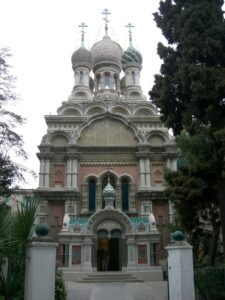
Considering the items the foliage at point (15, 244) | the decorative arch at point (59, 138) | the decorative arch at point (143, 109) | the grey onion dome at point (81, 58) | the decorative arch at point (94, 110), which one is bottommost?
the foliage at point (15, 244)

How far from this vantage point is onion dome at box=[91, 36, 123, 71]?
39.2m

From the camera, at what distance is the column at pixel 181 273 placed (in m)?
9.07

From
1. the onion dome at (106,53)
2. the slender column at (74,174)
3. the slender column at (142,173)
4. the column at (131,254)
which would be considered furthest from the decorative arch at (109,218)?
the onion dome at (106,53)

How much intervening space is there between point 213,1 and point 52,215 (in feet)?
63.5

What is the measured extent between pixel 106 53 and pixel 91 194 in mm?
16996

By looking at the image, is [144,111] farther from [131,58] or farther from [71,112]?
[131,58]

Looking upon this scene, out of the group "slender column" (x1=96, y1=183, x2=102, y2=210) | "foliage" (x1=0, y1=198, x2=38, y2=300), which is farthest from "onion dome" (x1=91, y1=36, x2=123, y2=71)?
"foliage" (x1=0, y1=198, x2=38, y2=300)

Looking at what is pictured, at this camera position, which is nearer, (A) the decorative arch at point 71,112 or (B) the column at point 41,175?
(B) the column at point 41,175

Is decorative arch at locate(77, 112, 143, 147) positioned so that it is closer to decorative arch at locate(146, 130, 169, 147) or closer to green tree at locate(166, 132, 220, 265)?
decorative arch at locate(146, 130, 169, 147)

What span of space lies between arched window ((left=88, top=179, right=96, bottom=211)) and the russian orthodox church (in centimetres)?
7

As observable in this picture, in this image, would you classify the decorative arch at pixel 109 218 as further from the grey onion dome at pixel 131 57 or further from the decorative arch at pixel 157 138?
the grey onion dome at pixel 131 57

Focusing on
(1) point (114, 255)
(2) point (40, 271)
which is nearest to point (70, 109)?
(1) point (114, 255)

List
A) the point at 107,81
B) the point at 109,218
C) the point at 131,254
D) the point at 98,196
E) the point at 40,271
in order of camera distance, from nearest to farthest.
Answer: the point at 40,271
the point at 131,254
the point at 109,218
the point at 98,196
the point at 107,81

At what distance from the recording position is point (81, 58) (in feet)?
127
